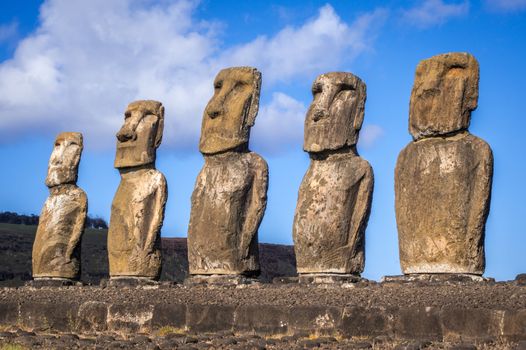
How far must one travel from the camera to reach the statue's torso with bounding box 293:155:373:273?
13891mm

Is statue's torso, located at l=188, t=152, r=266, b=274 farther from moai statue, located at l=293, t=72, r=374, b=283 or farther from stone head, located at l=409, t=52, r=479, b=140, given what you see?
stone head, located at l=409, t=52, r=479, b=140

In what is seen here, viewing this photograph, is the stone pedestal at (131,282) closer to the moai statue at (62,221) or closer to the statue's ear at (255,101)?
the moai statue at (62,221)

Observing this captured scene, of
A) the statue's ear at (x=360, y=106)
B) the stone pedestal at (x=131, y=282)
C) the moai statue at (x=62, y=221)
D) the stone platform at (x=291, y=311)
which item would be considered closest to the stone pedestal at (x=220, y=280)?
the stone platform at (x=291, y=311)

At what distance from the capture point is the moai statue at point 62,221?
18312mm

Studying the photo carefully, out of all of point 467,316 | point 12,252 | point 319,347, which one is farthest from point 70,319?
point 12,252

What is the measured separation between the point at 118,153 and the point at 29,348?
18.9ft

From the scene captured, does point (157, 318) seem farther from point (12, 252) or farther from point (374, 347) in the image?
point (12, 252)

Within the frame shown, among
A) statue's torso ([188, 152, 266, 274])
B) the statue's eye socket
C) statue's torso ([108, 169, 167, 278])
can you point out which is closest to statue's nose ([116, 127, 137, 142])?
statue's torso ([108, 169, 167, 278])

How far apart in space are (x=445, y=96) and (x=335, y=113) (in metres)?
1.67

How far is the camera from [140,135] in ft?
56.4

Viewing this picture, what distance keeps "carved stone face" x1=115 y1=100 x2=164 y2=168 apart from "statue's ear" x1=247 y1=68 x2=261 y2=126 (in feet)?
7.36

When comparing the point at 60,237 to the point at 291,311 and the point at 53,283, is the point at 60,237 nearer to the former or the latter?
the point at 53,283

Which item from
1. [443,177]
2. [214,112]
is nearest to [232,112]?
[214,112]

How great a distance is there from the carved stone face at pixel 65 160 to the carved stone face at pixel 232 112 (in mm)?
4016
